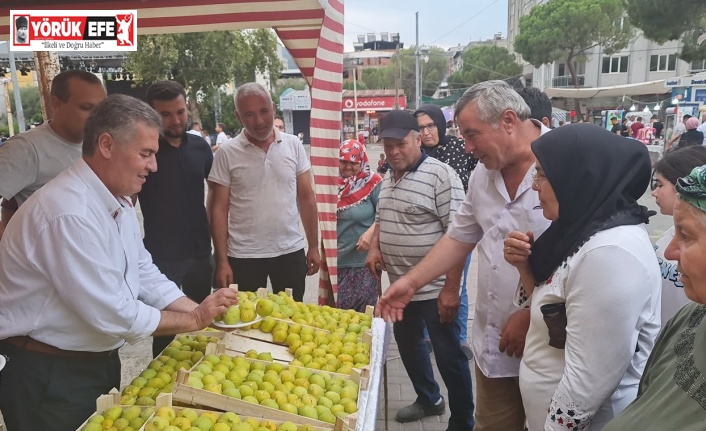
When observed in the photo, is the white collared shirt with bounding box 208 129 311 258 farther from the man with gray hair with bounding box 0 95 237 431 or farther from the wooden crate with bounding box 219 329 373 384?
the man with gray hair with bounding box 0 95 237 431

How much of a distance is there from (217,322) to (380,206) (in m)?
1.42

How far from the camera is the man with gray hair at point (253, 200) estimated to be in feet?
11.9

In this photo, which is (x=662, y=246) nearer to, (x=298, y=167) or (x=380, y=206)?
(x=380, y=206)

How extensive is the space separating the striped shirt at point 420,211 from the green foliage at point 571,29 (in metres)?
39.8

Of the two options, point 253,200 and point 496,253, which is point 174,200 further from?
point 496,253

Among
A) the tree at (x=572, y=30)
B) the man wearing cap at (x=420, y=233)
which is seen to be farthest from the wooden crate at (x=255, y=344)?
the tree at (x=572, y=30)

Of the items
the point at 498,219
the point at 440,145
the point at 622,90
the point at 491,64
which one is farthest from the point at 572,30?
the point at 498,219

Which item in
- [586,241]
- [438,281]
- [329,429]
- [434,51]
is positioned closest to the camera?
[586,241]

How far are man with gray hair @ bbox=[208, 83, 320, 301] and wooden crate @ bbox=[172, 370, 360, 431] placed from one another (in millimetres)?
1774

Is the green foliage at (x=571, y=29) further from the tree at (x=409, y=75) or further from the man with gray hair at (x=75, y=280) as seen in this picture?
the man with gray hair at (x=75, y=280)

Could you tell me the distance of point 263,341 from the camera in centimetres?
248

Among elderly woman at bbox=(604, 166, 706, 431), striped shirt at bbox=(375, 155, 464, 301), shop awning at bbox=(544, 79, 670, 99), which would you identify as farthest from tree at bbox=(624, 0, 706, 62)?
elderly woman at bbox=(604, 166, 706, 431)

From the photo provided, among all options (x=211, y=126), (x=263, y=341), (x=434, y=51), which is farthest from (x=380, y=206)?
(x=434, y=51)

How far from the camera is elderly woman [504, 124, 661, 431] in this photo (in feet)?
5.03
